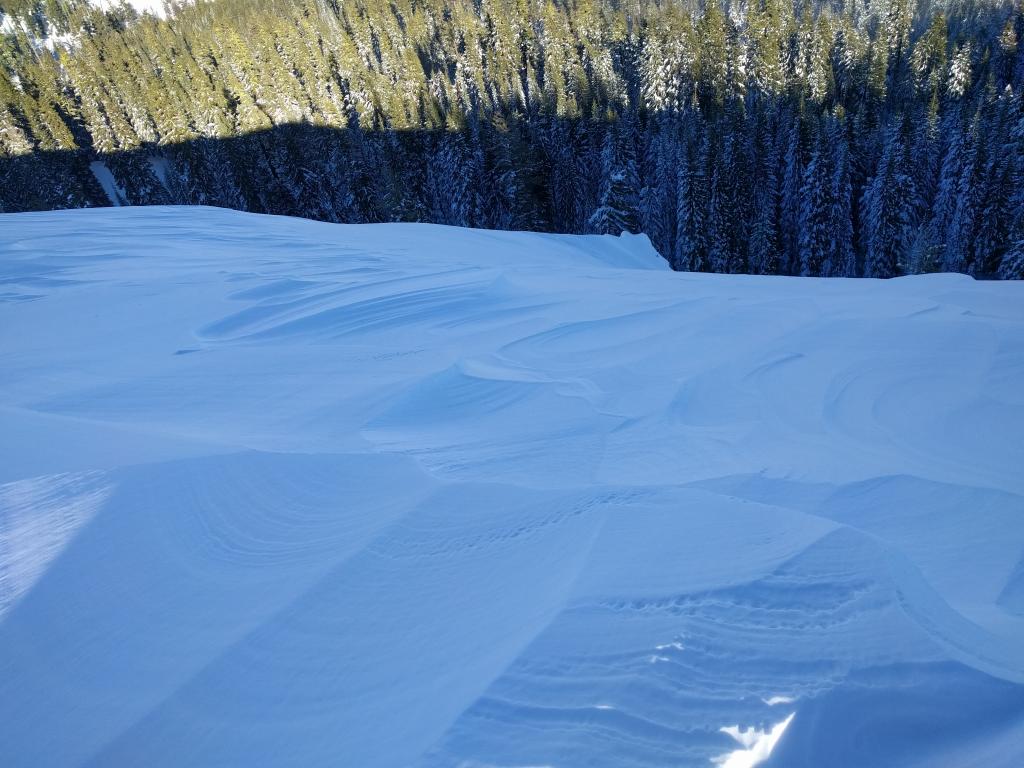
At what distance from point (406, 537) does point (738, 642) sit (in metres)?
1.02

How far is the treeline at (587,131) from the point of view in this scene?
87.9 ft

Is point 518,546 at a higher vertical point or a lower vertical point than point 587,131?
lower

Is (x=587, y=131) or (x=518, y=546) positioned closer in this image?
(x=518, y=546)

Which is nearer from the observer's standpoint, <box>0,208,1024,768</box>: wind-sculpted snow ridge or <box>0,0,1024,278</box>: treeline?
<box>0,208,1024,768</box>: wind-sculpted snow ridge

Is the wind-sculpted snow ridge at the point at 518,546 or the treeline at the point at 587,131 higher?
the treeline at the point at 587,131

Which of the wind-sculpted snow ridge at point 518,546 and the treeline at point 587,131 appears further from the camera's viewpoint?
the treeline at point 587,131

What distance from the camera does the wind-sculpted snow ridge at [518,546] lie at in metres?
1.19

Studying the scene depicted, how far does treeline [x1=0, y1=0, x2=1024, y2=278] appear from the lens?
87.9 ft

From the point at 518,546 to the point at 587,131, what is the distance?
120 ft

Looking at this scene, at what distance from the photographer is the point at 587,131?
111 feet

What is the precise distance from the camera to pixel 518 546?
1723 mm

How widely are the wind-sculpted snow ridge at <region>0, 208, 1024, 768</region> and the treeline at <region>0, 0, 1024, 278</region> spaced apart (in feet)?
61.2

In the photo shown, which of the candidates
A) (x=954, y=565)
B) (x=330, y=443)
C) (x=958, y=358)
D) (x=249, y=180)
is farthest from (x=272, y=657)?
(x=249, y=180)

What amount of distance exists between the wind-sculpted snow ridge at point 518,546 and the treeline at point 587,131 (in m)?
18.6
